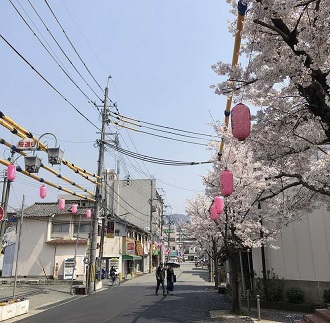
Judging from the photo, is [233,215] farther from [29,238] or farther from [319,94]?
[29,238]

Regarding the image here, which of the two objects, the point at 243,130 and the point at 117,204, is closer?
the point at 243,130

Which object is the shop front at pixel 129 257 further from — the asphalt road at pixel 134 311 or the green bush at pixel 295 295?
the green bush at pixel 295 295

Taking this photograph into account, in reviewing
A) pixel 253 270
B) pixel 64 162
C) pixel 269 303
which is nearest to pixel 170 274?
pixel 253 270

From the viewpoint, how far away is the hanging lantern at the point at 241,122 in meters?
7.40

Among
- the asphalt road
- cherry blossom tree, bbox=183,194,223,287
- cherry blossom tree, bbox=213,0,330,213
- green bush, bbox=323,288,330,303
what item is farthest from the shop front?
cherry blossom tree, bbox=213,0,330,213

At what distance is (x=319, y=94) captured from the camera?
22.4 feet

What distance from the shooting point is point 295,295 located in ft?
51.5

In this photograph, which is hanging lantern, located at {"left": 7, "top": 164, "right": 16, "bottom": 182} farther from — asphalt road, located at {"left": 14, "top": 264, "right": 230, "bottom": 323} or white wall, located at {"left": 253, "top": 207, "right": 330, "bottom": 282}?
white wall, located at {"left": 253, "top": 207, "right": 330, "bottom": 282}

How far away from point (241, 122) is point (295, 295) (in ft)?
39.0

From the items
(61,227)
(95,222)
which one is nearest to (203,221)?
(95,222)

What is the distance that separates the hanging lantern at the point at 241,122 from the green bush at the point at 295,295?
38.1 ft

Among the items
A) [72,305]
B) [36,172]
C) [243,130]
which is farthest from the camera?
[72,305]

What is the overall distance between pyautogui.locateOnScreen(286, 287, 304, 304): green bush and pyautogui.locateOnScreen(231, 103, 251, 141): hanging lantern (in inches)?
457

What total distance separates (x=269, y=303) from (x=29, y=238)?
29634 mm
